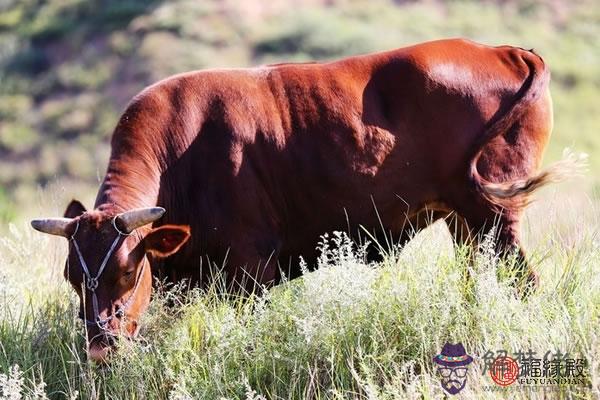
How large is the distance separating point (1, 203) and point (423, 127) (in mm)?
14408

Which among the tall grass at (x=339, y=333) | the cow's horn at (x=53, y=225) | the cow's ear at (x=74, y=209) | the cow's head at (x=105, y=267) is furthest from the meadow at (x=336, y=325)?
the cow's horn at (x=53, y=225)

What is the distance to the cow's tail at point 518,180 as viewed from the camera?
7344mm

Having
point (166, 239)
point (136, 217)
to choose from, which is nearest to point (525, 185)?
point (166, 239)

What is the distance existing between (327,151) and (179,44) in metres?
29.2

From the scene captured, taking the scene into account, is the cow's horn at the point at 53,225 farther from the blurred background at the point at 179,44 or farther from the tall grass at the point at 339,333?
the blurred background at the point at 179,44

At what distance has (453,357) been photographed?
617cm

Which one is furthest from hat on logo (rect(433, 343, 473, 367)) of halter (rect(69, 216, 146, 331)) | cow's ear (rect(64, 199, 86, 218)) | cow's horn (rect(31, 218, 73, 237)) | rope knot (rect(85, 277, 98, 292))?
cow's ear (rect(64, 199, 86, 218))

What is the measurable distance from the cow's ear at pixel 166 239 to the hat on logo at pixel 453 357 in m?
1.82

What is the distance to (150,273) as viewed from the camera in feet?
23.2

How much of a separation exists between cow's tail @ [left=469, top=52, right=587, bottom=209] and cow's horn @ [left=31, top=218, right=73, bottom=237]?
2734 millimetres

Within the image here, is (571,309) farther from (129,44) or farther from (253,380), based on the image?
(129,44)

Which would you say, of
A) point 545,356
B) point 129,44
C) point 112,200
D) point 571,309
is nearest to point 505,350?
point 545,356

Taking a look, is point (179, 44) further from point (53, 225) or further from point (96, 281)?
point (96, 281)

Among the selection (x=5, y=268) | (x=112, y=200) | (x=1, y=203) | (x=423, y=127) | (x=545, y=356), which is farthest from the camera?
(x=1, y=203)
